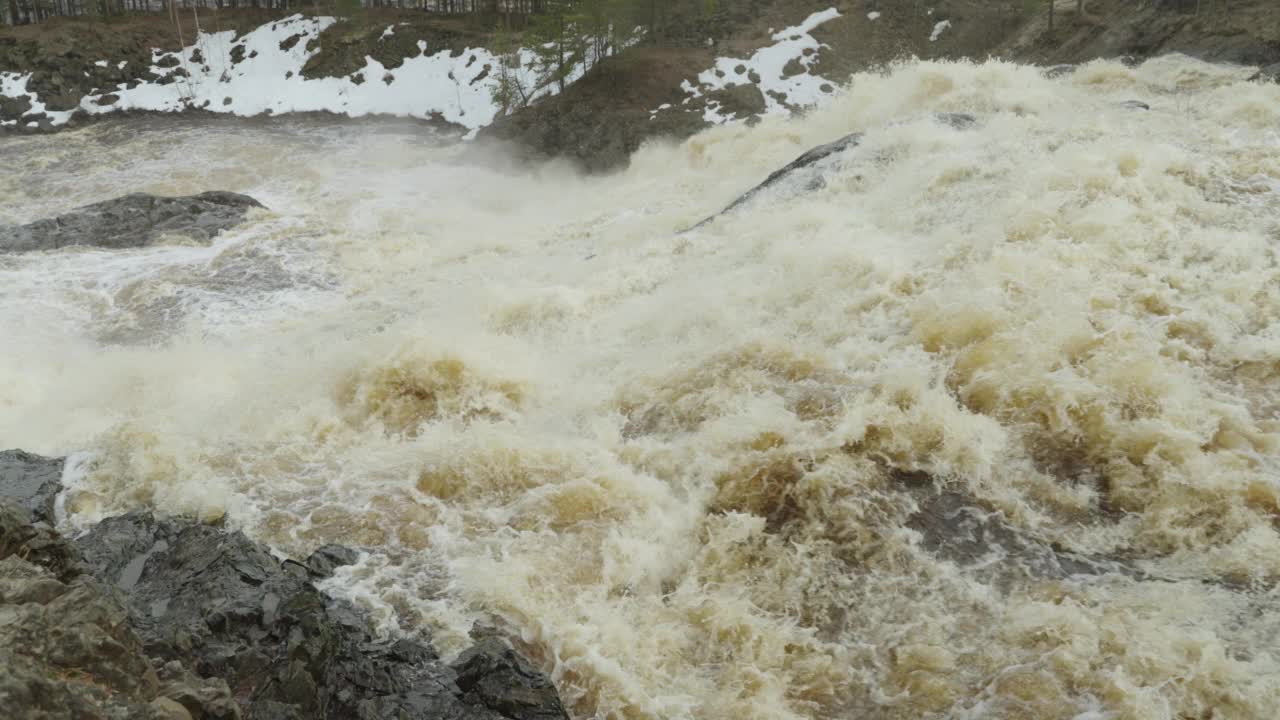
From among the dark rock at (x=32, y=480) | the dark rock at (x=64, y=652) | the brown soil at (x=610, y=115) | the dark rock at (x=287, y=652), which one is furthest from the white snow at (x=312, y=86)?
the dark rock at (x=64, y=652)

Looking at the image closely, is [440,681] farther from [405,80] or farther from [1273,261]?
[405,80]

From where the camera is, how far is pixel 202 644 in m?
6.09

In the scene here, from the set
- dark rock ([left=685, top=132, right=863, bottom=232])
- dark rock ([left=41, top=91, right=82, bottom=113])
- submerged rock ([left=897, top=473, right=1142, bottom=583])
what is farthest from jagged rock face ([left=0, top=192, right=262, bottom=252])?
dark rock ([left=41, top=91, right=82, bottom=113])

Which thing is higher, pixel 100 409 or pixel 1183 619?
pixel 1183 619

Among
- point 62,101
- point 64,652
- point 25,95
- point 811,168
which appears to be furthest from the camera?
point 62,101

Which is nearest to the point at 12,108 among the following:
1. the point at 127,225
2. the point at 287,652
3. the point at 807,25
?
the point at 127,225

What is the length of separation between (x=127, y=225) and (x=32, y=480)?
512 inches

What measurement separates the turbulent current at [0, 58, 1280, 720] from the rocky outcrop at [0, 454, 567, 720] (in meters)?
0.38

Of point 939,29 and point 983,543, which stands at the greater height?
point 939,29

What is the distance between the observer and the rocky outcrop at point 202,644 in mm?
4578

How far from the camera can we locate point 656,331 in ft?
38.0

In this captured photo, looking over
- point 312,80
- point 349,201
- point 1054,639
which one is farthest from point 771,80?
point 1054,639

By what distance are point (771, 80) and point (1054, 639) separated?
27.3 meters

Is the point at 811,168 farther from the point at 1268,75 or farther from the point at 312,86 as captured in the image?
the point at 312,86
